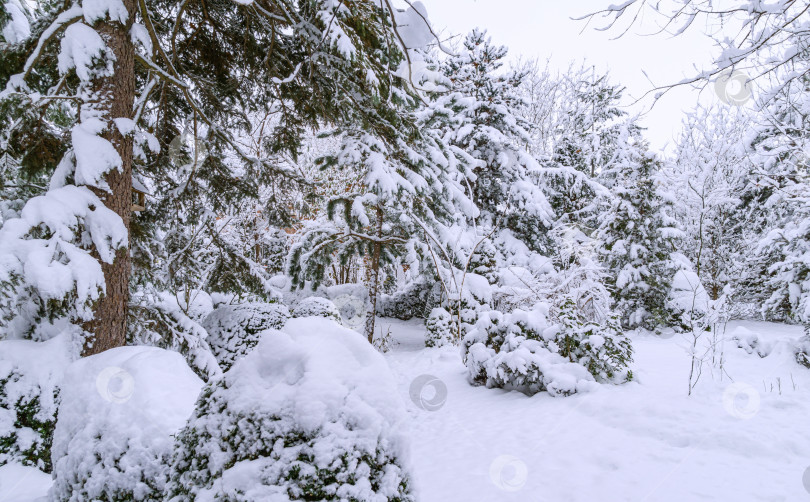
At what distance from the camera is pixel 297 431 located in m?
1.38

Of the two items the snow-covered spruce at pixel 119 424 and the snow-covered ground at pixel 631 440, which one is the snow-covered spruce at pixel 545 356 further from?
the snow-covered spruce at pixel 119 424

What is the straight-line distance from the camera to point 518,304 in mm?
7660

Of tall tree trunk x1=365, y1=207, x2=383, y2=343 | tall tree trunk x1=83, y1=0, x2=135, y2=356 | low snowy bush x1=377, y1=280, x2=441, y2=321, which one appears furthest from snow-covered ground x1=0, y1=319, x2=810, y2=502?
low snowy bush x1=377, y1=280, x2=441, y2=321

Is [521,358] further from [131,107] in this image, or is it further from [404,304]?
[404,304]

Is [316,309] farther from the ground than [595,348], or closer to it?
farther from the ground

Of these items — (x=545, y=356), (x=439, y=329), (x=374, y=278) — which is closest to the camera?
(x=545, y=356)

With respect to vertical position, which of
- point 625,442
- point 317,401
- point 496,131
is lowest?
point 625,442

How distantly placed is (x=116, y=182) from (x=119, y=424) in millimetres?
2118

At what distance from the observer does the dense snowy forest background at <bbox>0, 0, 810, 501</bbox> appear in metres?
1.55

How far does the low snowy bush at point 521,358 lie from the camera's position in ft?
15.6

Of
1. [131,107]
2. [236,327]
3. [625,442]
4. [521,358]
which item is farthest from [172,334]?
[625,442]

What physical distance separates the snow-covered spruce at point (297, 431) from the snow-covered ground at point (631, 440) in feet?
5.19

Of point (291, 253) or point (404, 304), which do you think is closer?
point (291, 253)

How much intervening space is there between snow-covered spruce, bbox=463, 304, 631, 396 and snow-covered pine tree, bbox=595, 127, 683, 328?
5.27 m
